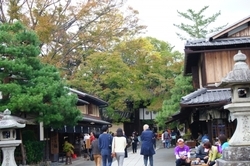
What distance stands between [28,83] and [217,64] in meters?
9.55

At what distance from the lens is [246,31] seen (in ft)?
69.5

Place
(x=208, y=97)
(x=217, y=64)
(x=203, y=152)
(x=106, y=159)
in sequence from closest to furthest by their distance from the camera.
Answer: (x=203, y=152) < (x=106, y=159) < (x=208, y=97) < (x=217, y=64)

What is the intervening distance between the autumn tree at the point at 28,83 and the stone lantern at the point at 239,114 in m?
11.9

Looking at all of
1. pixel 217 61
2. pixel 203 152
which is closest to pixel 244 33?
pixel 217 61

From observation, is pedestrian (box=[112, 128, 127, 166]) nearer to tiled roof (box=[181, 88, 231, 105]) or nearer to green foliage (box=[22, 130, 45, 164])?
tiled roof (box=[181, 88, 231, 105])

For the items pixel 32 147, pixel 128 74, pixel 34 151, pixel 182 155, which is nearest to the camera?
pixel 182 155

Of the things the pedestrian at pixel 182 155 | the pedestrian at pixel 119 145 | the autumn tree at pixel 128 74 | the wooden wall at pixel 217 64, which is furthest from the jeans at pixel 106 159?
the autumn tree at pixel 128 74

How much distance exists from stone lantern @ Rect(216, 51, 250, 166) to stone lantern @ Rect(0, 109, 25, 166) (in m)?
8.18

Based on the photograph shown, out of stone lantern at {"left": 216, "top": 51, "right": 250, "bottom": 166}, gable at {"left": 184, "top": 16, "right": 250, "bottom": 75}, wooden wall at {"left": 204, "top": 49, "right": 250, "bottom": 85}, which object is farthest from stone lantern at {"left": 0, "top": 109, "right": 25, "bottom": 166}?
wooden wall at {"left": 204, "top": 49, "right": 250, "bottom": 85}

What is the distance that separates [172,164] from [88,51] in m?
19.1

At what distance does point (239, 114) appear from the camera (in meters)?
9.10

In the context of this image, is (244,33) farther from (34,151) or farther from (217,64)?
(34,151)

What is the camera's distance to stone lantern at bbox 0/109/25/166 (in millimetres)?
14695

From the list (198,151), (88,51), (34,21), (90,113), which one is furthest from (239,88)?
(90,113)
